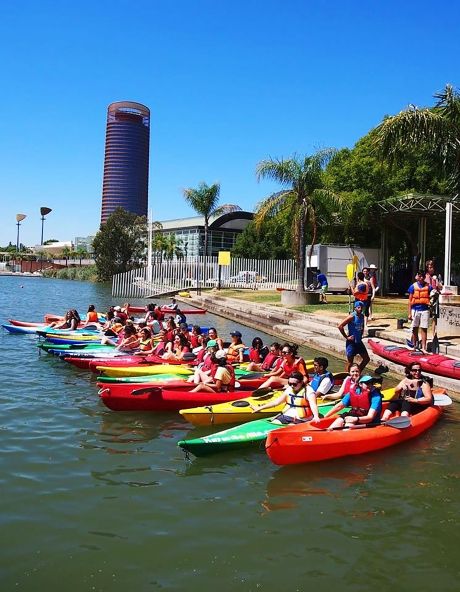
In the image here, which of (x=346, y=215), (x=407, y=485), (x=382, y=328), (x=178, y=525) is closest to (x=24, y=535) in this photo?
(x=178, y=525)

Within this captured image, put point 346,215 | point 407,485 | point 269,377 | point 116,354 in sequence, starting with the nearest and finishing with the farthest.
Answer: point 407,485, point 269,377, point 116,354, point 346,215

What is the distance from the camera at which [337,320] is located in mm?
21547

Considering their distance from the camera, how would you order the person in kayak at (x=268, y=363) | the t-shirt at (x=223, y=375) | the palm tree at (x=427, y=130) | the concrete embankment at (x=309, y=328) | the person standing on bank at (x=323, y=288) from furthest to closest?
the person standing on bank at (x=323, y=288), the palm tree at (x=427, y=130), the concrete embankment at (x=309, y=328), the person in kayak at (x=268, y=363), the t-shirt at (x=223, y=375)

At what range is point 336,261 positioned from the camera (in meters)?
34.0

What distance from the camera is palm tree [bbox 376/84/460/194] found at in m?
17.5

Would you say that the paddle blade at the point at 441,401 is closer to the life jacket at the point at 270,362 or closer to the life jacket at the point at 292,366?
the life jacket at the point at 292,366

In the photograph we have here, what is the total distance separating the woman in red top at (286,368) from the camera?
11211 millimetres

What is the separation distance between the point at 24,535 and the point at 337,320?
16.7 metres

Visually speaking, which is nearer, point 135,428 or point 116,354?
point 135,428

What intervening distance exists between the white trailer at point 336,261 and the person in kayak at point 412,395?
23.7 meters

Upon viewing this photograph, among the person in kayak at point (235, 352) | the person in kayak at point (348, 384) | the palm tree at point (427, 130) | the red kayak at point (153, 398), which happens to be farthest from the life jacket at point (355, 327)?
the palm tree at point (427, 130)

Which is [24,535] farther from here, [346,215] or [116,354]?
[346,215]

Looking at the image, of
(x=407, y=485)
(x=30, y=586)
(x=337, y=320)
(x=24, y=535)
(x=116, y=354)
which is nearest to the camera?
(x=30, y=586)

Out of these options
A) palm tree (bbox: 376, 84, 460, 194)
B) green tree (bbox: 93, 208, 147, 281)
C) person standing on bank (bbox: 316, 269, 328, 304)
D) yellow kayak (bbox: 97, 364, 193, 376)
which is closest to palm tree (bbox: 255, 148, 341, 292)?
person standing on bank (bbox: 316, 269, 328, 304)
